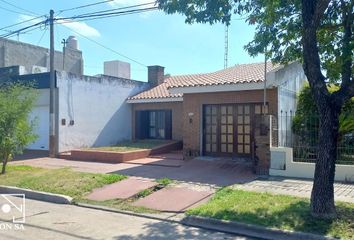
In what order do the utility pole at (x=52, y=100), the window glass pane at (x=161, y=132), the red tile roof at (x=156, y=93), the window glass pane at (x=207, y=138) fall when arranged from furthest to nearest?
the window glass pane at (x=161, y=132) < the red tile roof at (x=156, y=93) < the utility pole at (x=52, y=100) < the window glass pane at (x=207, y=138)

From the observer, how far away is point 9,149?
456 inches

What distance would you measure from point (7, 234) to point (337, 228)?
18.0 feet

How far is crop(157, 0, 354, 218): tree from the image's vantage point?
632 centimetres

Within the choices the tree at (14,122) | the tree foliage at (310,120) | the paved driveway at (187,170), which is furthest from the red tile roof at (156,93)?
the tree at (14,122)

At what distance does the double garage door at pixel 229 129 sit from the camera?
43.8 ft

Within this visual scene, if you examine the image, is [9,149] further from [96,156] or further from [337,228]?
[337,228]

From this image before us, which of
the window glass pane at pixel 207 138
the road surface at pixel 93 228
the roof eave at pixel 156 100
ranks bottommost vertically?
the road surface at pixel 93 228

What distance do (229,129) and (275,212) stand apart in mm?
7148

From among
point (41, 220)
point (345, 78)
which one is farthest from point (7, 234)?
point (345, 78)

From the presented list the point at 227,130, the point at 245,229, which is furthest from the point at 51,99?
the point at 245,229

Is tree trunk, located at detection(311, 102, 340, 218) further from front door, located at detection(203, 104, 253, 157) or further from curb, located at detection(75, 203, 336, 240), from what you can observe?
front door, located at detection(203, 104, 253, 157)

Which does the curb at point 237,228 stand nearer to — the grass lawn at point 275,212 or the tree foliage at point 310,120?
the grass lawn at point 275,212

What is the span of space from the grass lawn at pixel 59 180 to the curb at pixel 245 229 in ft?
11.4

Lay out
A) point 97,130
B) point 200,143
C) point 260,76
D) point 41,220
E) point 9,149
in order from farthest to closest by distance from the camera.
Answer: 1. point 97,130
2. point 200,143
3. point 260,76
4. point 9,149
5. point 41,220
